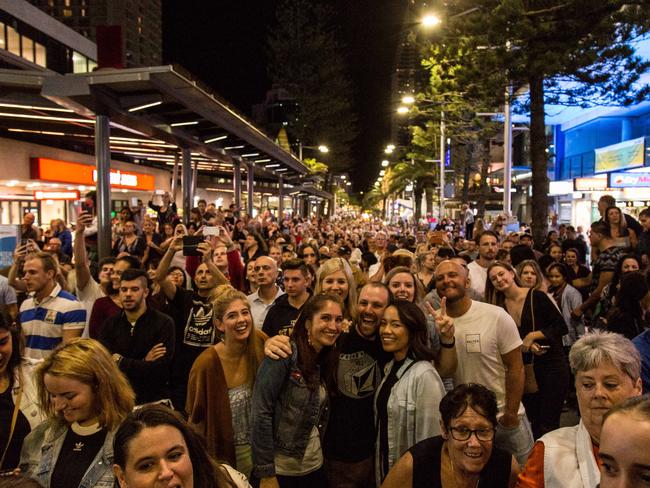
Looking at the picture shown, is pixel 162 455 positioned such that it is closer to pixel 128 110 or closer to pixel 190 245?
pixel 190 245

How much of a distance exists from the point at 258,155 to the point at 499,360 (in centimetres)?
1895

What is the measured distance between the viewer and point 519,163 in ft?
147

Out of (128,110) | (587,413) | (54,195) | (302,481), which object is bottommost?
(302,481)

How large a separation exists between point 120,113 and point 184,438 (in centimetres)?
926

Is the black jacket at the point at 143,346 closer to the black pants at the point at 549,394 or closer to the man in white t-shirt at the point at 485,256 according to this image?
the black pants at the point at 549,394

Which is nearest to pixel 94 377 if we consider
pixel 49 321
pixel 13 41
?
pixel 49 321

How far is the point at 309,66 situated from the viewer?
52156 mm

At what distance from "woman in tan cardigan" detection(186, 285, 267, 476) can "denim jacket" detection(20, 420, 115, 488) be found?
793 mm

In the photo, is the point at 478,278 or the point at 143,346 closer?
the point at 143,346

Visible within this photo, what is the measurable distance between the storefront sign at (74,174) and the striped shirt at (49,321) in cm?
1201

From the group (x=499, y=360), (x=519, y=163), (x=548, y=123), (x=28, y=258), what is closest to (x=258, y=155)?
(x=28, y=258)

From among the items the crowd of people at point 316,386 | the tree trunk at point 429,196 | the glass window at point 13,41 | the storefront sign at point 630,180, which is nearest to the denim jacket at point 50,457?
the crowd of people at point 316,386

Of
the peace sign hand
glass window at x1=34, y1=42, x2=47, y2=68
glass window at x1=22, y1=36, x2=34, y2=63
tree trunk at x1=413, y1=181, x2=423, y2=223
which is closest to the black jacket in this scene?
the peace sign hand

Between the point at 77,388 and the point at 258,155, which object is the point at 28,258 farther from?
the point at 258,155
